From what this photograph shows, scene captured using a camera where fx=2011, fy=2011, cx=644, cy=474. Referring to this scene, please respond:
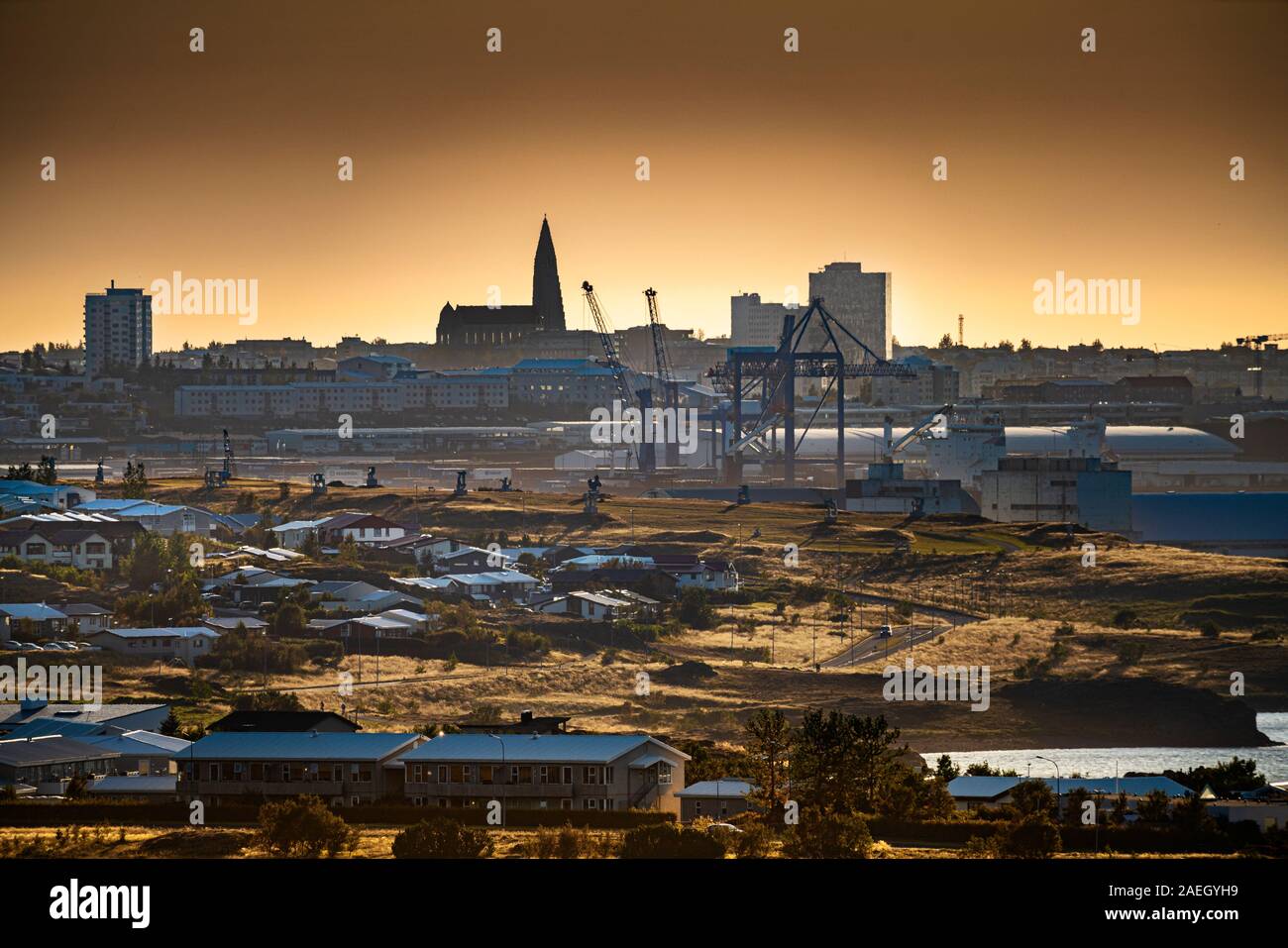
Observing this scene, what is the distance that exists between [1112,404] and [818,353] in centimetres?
2906

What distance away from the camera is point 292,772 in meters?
13.8

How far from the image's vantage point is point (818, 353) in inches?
2146

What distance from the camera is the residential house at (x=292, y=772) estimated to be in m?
13.6

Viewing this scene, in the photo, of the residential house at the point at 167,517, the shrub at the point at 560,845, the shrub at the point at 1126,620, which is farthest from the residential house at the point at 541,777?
the residential house at the point at 167,517

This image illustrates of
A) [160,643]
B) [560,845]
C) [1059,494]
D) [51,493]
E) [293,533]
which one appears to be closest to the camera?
[560,845]

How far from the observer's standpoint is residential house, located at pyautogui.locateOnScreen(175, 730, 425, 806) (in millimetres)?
13641

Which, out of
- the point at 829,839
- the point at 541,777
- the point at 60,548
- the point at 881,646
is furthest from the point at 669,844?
the point at 60,548

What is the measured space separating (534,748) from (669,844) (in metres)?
3.45

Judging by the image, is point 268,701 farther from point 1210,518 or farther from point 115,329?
point 115,329

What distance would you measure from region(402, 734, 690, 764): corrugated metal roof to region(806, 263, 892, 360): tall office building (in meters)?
89.2

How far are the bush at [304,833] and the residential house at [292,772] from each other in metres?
1.96

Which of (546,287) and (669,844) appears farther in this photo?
(546,287)

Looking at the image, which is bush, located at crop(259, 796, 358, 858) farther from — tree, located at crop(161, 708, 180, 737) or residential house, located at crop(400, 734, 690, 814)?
tree, located at crop(161, 708, 180, 737)
